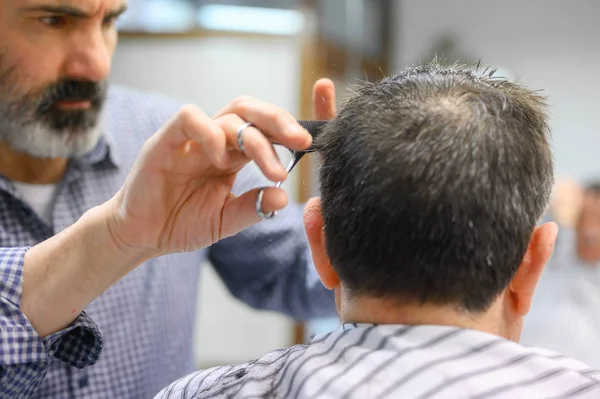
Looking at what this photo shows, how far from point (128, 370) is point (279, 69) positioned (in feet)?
7.40

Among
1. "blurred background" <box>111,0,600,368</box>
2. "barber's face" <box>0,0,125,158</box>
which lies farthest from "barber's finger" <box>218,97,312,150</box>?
"blurred background" <box>111,0,600,368</box>

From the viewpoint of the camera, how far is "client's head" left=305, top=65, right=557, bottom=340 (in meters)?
0.80

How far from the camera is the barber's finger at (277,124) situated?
83 cm

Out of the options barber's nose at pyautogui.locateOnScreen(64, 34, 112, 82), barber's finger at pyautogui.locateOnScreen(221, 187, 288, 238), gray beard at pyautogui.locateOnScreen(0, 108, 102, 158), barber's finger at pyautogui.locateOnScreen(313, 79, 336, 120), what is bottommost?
barber's finger at pyautogui.locateOnScreen(221, 187, 288, 238)

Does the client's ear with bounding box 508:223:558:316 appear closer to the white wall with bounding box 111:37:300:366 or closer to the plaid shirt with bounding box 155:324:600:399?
the plaid shirt with bounding box 155:324:600:399

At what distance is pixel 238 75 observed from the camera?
3.45 meters

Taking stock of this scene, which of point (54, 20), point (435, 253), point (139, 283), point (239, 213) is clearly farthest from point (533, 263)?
point (54, 20)

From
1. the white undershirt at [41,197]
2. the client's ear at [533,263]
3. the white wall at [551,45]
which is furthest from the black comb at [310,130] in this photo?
the white wall at [551,45]

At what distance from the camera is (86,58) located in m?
1.30

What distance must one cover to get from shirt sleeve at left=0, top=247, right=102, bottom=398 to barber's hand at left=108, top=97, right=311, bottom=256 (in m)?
0.18

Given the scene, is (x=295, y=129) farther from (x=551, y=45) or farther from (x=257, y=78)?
(x=551, y=45)

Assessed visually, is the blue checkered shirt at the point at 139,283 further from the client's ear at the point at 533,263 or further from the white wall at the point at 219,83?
the white wall at the point at 219,83

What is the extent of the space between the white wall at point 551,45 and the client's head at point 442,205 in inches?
161

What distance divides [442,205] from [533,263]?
166 mm
